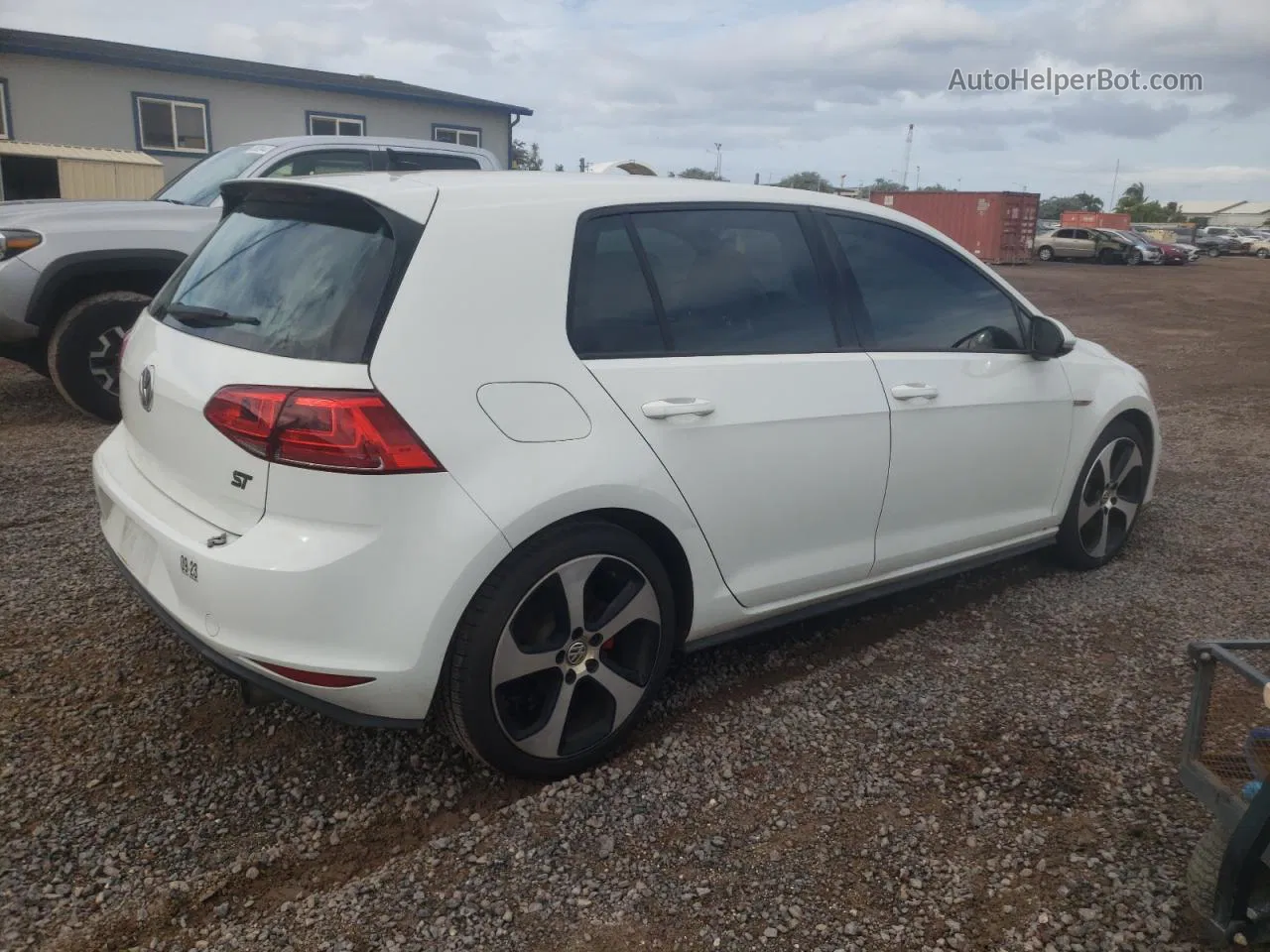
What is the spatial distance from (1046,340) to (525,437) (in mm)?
2430

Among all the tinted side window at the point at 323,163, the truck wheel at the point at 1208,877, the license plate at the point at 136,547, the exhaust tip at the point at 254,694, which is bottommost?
the truck wheel at the point at 1208,877

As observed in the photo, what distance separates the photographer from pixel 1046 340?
4004 mm

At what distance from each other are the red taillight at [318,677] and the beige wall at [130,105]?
17.8 metres

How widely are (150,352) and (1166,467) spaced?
6.32 m

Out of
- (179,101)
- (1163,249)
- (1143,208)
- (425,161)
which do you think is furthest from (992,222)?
(1143,208)

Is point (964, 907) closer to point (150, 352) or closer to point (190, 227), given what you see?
point (150, 352)

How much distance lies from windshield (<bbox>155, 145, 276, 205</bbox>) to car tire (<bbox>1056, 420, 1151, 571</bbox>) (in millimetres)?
5571

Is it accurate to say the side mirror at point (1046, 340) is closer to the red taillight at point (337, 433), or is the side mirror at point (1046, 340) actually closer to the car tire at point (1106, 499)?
the car tire at point (1106, 499)

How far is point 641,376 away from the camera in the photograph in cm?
287

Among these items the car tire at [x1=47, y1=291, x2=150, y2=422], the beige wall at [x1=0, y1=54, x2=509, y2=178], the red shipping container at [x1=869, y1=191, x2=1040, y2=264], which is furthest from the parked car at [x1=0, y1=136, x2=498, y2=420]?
the red shipping container at [x1=869, y1=191, x2=1040, y2=264]

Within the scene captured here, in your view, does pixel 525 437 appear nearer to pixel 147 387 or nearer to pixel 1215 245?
pixel 147 387

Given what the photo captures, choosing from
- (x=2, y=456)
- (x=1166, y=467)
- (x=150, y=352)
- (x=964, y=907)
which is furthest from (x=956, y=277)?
(x=2, y=456)

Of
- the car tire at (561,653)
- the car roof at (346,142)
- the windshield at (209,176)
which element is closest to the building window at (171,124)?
the windshield at (209,176)

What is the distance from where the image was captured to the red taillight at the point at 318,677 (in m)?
2.46
